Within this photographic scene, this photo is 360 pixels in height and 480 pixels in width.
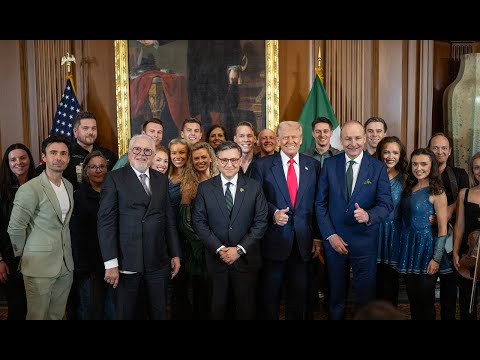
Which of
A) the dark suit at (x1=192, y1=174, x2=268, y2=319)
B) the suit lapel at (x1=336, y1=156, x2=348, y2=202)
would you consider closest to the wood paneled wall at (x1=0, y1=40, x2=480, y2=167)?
the suit lapel at (x1=336, y1=156, x2=348, y2=202)

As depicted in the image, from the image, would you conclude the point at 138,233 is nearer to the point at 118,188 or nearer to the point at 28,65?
the point at 118,188

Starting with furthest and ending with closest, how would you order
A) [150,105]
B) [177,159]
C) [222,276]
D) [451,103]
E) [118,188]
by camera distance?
[150,105], [451,103], [177,159], [222,276], [118,188]

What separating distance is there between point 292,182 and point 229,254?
27.7 inches

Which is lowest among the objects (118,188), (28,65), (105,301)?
(105,301)

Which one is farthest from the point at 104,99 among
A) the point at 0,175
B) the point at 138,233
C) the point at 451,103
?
the point at 451,103

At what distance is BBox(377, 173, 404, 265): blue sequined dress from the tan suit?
2289 mm

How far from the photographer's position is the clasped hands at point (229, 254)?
358 centimetres

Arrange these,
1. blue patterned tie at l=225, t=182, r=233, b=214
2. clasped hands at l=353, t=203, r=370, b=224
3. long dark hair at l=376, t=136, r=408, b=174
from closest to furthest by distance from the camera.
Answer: clasped hands at l=353, t=203, r=370, b=224, blue patterned tie at l=225, t=182, r=233, b=214, long dark hair at l=376, t=136, r=408, b=174

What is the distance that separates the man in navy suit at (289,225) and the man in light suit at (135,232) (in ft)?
2.40

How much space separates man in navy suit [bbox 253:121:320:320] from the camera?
12.5 ft

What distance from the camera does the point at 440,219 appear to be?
3.80m

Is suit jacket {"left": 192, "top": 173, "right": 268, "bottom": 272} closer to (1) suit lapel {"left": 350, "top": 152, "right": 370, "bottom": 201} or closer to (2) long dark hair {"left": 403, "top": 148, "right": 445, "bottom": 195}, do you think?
(1) suit lapel {"left": 350, "top": 152, "right": 370, "bottom": 201}

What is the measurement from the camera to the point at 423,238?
3.86 meters
